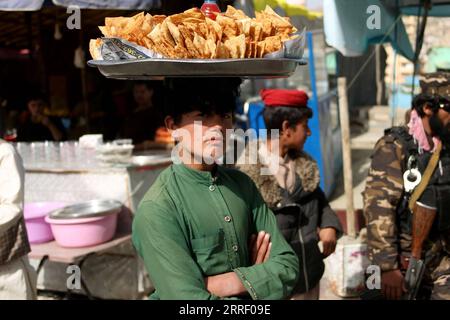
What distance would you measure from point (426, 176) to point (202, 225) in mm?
1643

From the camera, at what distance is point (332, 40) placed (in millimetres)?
3975

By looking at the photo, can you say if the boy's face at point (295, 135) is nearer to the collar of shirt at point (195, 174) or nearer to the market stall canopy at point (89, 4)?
the collar of shirt at point (195, 174)

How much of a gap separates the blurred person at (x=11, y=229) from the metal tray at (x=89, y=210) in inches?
47.4

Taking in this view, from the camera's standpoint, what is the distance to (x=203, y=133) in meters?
1.81

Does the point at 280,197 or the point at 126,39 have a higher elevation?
the point at 126,39

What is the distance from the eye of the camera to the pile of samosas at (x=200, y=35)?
60.9 inches

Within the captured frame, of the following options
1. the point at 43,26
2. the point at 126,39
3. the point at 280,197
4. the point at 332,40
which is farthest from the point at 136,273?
the point at 43,26

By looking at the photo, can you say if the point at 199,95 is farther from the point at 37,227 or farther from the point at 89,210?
the point at 37,227

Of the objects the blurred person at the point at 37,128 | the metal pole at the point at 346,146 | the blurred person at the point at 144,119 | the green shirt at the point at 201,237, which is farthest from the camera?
the blurred person at the point at 37,128

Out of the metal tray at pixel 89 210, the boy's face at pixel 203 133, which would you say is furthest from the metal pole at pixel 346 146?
the boy's face at pixel 203 133

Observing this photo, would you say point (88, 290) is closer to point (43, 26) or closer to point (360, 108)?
point (43, 26)

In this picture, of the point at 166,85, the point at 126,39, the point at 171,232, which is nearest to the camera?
the point at 126,39

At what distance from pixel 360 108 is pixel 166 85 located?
1206 cm

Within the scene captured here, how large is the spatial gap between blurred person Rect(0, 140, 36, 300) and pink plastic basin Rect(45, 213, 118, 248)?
1.15 metres
